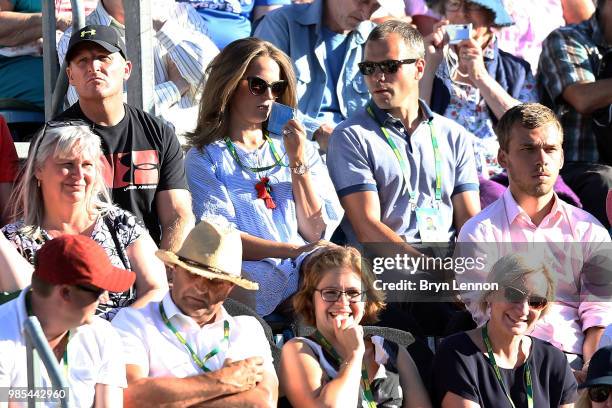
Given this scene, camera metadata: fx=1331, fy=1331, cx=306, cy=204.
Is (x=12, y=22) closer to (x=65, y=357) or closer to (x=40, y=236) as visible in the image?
(x=40, y=236)

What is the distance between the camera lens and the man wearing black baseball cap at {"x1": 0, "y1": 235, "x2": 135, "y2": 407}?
14.5 feet

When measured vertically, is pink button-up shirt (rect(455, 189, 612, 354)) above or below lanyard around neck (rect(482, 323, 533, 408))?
above

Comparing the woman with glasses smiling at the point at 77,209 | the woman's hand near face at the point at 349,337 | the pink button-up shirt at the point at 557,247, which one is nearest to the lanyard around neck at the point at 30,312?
the woman with glasses smiling at the point at 77,209

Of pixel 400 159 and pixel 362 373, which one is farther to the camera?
pixel 400 159

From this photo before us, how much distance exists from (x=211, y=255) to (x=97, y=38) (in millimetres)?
1465

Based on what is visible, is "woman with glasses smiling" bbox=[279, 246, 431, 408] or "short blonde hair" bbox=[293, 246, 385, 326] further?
"short blonde hair" bbox=[293, 246, 385, 326]

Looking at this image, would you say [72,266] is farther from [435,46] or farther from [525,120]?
[435,46]

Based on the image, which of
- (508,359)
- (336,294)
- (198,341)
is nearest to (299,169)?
(336,294)

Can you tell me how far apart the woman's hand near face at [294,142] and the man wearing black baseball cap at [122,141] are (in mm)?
552

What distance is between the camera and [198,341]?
508cm

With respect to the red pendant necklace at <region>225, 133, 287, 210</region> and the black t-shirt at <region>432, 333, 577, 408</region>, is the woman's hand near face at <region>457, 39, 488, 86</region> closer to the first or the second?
A: the red pendant necklace at <region>225, 133, 287, 210</region>

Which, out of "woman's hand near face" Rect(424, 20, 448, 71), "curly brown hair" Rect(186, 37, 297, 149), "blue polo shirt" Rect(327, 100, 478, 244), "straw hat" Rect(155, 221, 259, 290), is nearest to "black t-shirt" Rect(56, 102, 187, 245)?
"curly brown hair" Rect(186, 37, 297, 149)

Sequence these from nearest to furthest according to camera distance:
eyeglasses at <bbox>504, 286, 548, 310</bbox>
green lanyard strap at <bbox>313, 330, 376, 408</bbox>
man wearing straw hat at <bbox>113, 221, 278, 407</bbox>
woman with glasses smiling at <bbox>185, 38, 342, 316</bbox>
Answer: man wearing straw hat at <bbox>113, 221, 278, 407</bbox>
green lanyard strap at <bbox>313, 330, 376, 408</bbox>
eyeglasses at <bbox>504, 286, 548, 310</bbox>
woman with glasses smiling at <bbox>185, 38, 342, 316</bbox>

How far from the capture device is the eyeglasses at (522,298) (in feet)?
18.6
